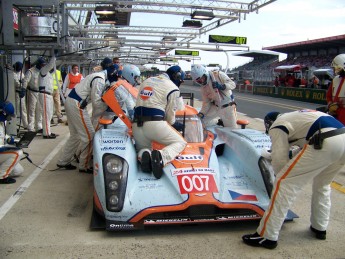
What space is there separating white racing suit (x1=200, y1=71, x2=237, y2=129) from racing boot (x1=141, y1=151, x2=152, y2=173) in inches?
129

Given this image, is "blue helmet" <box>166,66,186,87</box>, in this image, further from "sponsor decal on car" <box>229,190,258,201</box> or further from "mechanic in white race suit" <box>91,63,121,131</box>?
"sponsor decal on car" <box>229,190,258,201</box>

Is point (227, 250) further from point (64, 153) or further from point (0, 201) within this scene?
point (64, 153)

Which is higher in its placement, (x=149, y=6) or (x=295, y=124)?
(x=149, y=6)

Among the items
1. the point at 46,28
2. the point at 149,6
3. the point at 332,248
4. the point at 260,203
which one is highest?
the point at 149,6

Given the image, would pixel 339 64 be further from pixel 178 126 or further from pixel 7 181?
pixel 7 181

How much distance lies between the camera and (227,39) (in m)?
23.2

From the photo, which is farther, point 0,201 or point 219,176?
point 0,201

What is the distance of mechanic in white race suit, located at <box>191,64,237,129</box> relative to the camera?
7.44 m

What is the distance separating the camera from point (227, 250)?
11.5 feet

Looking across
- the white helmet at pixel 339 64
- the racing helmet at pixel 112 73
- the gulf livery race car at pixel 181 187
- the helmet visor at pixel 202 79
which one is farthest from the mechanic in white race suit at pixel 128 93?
the white helmet at pixel 339 64

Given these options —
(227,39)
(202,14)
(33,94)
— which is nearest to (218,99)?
(33,94)

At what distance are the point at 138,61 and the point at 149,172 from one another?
34.5 metres

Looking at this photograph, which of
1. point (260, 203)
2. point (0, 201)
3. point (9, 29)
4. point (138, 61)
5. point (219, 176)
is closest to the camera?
point (260, 203)

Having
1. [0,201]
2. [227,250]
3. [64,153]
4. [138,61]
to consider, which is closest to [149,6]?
[64,153]
